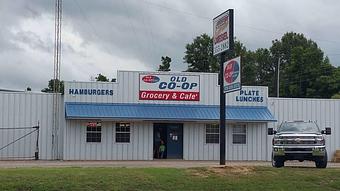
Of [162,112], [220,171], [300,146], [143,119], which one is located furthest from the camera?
[162,112]

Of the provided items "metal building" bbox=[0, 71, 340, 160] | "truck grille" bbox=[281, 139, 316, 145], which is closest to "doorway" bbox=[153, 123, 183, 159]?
"metal building" bbox=[0, 71, 340, 160]

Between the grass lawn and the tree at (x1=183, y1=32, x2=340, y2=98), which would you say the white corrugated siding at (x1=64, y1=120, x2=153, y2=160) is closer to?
the grass lawn

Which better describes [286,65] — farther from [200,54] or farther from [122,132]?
[122,132]

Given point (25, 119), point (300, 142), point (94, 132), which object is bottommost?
point (300, 142)

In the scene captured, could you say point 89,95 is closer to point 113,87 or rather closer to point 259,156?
point 113,87

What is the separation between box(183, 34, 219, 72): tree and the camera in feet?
269

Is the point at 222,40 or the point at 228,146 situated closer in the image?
the point at 222,40

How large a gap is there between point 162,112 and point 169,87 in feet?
5.73

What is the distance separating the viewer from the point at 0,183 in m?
17.6

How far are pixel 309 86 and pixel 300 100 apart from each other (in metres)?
42.2

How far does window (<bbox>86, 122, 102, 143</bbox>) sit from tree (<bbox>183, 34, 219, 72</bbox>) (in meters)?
44.2

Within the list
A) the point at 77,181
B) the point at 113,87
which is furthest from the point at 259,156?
the point at 77,181

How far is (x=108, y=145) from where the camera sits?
125ft

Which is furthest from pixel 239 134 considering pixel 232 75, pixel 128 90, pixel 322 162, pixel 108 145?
pixel 232 75
